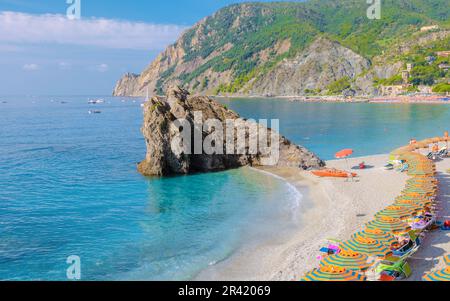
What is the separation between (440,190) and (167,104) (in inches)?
1204

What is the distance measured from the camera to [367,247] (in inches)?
752

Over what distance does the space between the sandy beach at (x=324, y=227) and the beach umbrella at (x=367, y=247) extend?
5.76 feet

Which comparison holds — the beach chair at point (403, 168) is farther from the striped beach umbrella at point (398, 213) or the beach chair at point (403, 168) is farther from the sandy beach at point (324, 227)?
the striped beach umbrella at point (398, 213)

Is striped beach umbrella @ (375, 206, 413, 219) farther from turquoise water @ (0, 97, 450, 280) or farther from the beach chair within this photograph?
the beach chair

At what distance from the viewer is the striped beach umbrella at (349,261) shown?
56.3ft

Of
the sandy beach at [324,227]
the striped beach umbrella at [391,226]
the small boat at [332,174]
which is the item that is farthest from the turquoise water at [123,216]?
the striped beach umbrella at [391,226]

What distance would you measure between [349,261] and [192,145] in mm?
30828

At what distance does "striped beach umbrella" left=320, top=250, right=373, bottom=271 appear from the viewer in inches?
675

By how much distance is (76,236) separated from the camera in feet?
85.4

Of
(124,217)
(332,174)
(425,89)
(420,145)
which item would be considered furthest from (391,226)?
(425,89)

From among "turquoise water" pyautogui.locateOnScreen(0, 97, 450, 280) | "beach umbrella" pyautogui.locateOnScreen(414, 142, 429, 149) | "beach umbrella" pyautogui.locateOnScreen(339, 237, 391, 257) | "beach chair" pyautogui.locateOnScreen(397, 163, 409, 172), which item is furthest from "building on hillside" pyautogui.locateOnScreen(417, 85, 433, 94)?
"beach umbrella" pyautogui.locateOnScreen(339, 237, 391, 257)

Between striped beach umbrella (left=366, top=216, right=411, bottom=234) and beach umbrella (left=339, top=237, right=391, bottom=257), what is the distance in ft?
7.68
